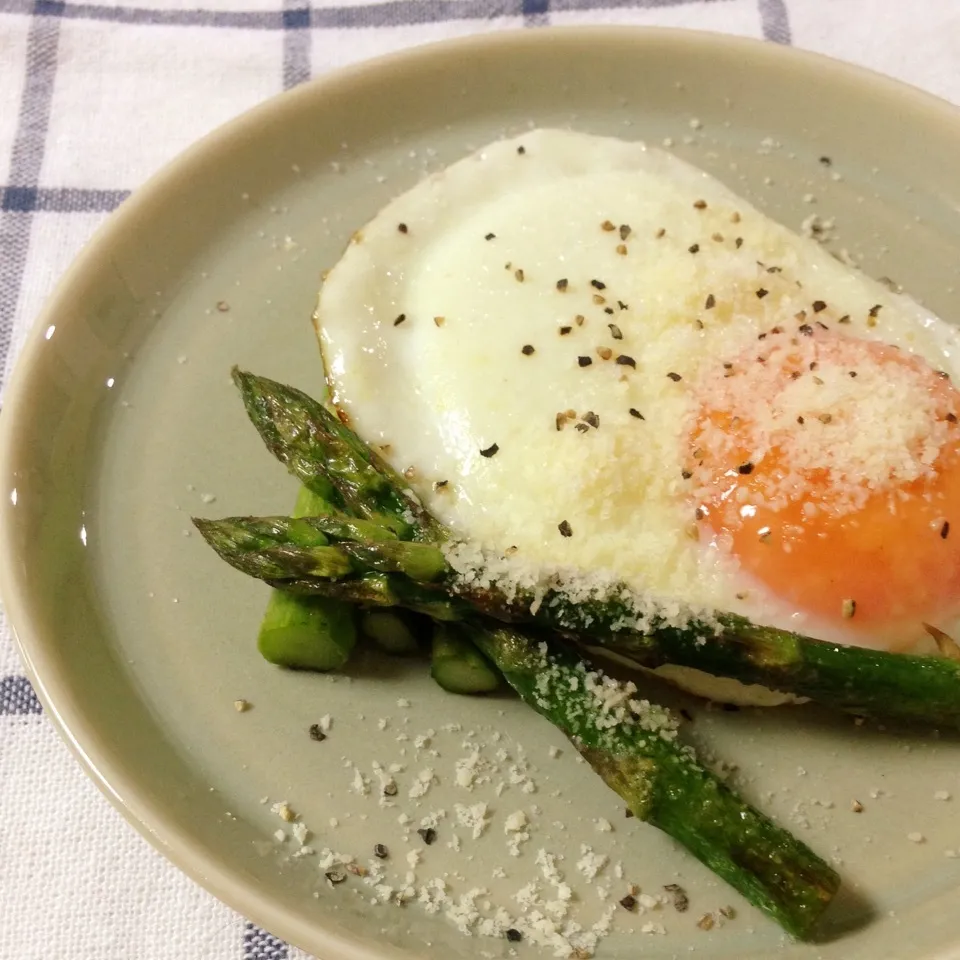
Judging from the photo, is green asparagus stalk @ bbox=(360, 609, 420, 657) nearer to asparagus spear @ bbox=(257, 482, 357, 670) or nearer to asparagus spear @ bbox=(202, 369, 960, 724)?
asparagus spear @ bbox=(257, 482, 357, 670)

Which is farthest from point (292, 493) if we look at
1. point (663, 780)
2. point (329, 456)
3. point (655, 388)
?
point (663, 780)

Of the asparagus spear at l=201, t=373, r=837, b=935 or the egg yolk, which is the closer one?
the asparagus spear at l=201, t=373, r=837, b=935

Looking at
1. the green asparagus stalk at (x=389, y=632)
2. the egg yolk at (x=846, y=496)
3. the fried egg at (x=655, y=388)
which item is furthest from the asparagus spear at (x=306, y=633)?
the egg yolk at (x=846, y=496)

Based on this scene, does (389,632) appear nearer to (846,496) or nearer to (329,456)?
(329,456)

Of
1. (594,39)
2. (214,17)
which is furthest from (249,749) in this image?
(214,17)

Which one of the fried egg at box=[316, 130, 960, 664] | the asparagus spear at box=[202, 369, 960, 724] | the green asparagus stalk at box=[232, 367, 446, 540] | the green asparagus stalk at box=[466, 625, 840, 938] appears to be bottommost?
the green asparagus stalk at box=[466, 625, 840, 938]

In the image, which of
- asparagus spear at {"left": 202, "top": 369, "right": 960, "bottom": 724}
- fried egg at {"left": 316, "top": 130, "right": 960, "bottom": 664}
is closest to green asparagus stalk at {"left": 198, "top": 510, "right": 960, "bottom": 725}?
asparagus spear at {"left": 202, "top": 369, "right": 960, "bottom": 724}
